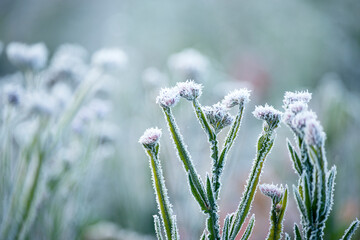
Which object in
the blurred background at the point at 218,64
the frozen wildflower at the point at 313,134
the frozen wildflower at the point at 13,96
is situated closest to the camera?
the frozen wildflower at the point at 313,134

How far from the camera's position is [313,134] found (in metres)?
0.21

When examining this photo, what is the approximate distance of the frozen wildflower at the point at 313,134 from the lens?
215 millimetres

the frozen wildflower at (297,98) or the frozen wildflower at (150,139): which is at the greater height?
the frozen wildflower at (297,98)

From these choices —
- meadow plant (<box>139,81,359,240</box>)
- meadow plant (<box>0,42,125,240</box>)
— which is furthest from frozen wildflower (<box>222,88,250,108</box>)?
meadow plant (<box>0,42,125,240</box>)

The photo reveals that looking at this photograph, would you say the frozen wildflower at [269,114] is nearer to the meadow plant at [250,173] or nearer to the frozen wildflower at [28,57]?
the meadow plant at [250,173]

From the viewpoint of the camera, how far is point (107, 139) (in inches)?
22.5

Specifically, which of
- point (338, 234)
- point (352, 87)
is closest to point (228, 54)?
point (352, 87)

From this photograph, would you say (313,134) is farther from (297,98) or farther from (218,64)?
(218,64)

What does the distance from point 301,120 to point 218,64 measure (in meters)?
1.02

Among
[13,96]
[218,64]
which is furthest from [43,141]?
[218,64]

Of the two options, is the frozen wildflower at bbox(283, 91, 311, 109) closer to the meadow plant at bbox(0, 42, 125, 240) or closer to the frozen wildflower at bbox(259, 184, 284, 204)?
the frozen wildflower at bbox(259, 184, 284, 204)

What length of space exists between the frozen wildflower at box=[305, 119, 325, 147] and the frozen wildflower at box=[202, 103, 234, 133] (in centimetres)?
7

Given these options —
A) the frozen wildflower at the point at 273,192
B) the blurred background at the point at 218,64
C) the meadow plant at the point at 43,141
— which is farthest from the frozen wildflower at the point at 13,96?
the frozen wildflower at the point at 273,192

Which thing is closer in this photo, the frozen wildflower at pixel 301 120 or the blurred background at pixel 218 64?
the frozen wildflower at pixel 301 120
